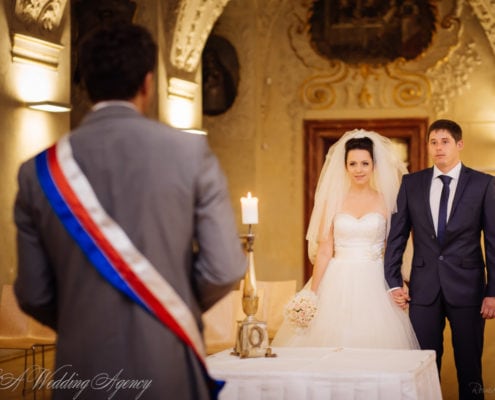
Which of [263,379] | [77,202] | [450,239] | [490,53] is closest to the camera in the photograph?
[77,202]

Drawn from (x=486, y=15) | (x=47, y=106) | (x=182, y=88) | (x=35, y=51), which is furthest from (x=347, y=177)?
(x=486, y=15)

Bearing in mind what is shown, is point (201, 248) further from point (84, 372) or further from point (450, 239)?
point (450, 239)

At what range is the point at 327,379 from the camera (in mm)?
4012

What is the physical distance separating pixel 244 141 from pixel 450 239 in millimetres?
8508

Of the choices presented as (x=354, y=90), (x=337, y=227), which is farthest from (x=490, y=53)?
(x=337, y=227)

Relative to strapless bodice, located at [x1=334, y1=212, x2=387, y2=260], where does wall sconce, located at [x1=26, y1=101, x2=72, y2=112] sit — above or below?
above

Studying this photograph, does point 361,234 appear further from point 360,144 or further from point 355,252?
point 360,144

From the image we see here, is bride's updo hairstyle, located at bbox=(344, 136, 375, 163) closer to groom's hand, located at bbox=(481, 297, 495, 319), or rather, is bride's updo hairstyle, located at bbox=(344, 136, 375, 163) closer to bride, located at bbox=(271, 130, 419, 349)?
bride, located at bbox=(271, 130, 419, 349)

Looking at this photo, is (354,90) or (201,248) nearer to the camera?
(201,248)

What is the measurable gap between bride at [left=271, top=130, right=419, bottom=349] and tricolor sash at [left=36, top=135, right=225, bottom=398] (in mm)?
3177

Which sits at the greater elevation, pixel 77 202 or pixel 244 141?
pixel 244 141

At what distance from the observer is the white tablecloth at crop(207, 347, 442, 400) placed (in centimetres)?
397

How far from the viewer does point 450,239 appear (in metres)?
5.14

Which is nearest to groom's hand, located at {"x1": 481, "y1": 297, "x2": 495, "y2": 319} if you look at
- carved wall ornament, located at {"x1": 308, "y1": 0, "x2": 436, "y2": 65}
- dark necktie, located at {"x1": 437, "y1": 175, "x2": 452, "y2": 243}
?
dark necktie, located at {"x1": 437, "y1": 175, "x2": 452, "y2": 243}
